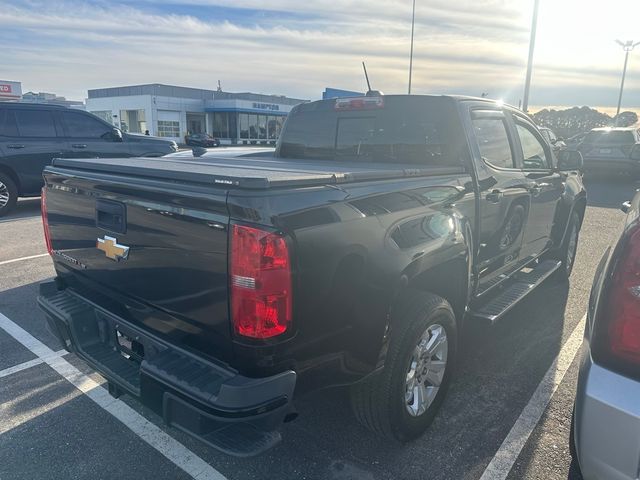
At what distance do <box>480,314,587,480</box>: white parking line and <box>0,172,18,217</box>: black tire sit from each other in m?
9.53

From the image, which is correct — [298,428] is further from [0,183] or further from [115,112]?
[115,112]

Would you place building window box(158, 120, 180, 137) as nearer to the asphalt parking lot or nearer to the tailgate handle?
the asphalt parking lot

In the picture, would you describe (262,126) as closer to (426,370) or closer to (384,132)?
(384,132)

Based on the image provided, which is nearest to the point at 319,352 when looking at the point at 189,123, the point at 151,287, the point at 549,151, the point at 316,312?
the point at 316,312

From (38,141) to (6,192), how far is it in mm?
1141

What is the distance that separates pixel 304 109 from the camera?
444 cm

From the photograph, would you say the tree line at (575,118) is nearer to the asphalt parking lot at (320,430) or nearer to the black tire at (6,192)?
the black tire at (6,192)

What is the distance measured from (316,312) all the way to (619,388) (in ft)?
3.89

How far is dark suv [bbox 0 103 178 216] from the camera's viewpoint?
9.06m

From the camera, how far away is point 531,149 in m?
4.56

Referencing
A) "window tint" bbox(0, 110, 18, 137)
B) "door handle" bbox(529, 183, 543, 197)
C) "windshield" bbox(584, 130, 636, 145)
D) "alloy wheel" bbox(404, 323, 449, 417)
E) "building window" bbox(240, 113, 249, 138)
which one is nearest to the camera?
"alloy wheel" bbox(404, 323, 449, 417)

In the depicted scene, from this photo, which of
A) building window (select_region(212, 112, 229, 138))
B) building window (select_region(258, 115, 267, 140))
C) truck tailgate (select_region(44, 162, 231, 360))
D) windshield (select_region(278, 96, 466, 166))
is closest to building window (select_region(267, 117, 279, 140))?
building window (select_region(258, 115, 267, 140))

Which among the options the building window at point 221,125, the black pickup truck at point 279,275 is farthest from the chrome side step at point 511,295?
the building window at point 221,125

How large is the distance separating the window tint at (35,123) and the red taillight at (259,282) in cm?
929
